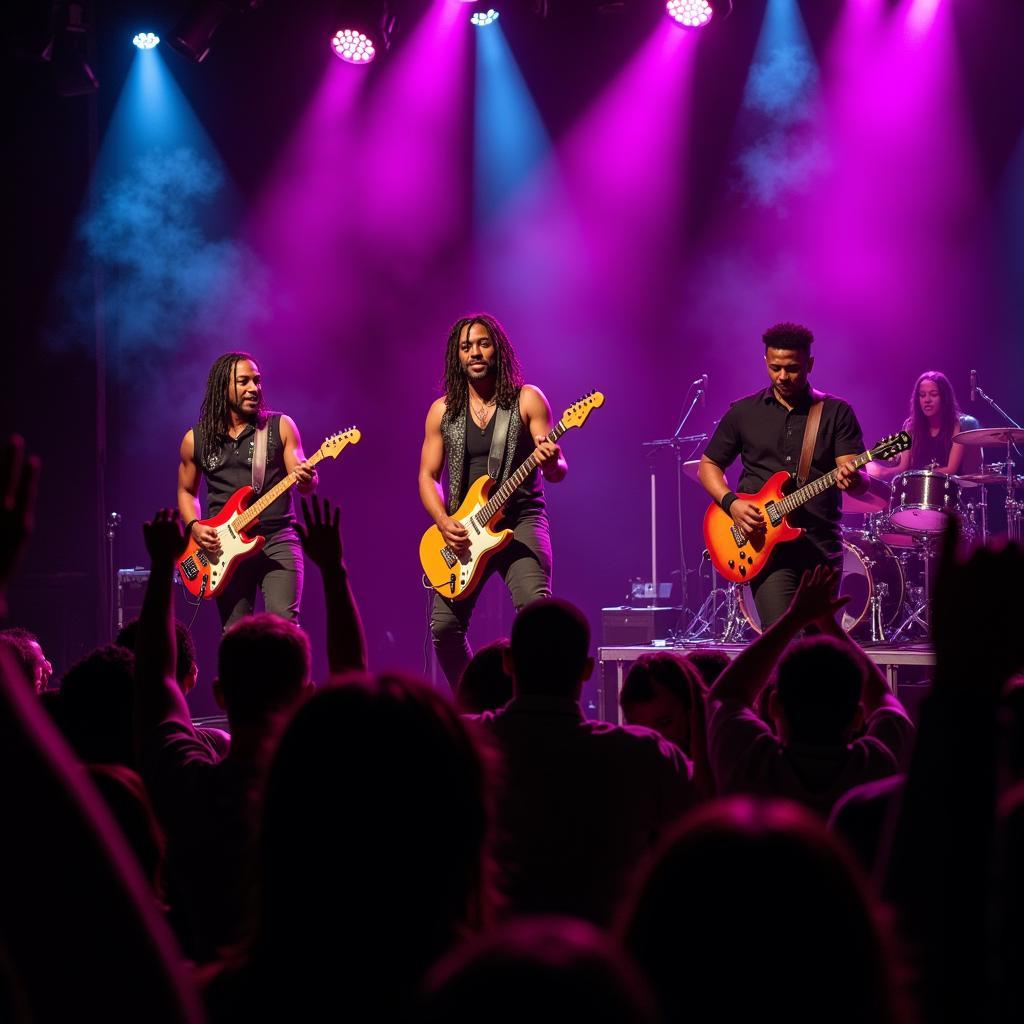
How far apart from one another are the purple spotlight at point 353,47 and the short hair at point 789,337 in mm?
5823

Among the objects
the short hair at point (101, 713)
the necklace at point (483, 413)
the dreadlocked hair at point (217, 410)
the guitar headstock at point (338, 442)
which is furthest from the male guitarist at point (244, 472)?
the short hair at point (101, 713)

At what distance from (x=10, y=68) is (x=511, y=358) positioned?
6.13m

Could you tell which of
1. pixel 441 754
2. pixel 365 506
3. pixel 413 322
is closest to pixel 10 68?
pixel 413 322

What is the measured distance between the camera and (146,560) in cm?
1093

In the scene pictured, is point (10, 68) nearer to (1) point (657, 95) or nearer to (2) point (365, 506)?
(2) point (365, 506)

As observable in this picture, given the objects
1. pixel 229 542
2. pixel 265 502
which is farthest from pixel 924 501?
pixel 229 542

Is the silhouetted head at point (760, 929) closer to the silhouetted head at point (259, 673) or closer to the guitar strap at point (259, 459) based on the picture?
the silhouetted head at point (259, 673)

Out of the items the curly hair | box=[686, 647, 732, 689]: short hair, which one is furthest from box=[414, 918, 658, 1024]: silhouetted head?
the curly hair

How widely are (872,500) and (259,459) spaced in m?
4.82

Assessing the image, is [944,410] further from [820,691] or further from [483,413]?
[820,691]

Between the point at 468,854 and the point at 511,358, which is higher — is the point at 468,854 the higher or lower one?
the lower one

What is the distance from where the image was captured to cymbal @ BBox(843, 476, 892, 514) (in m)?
9.51

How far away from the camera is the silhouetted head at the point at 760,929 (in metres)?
0.86

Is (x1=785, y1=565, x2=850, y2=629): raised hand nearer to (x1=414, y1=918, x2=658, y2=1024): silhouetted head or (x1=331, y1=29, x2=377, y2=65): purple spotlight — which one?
(x1=414, y1=918, x2=658, y2=1024): silhouetted head
